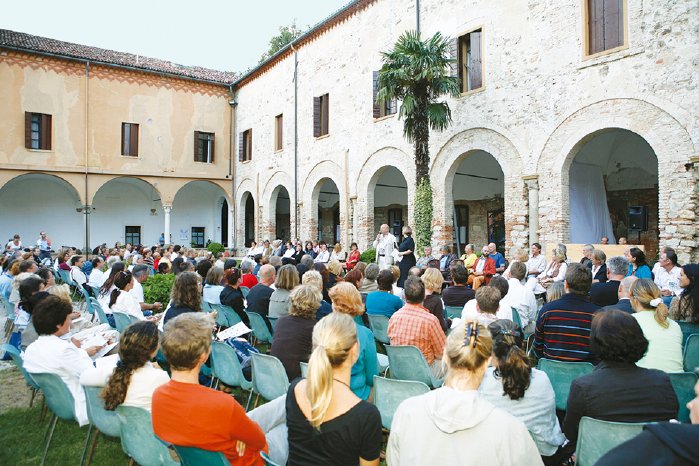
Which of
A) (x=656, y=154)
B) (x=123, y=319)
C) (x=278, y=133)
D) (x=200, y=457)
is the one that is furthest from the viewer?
(x=278, y=133)

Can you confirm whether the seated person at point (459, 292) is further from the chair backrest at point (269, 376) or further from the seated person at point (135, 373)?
the seated person at point (135, 373)

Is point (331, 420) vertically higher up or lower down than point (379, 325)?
higher up

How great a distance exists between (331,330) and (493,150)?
11043 millimetres

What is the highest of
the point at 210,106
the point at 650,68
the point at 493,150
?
the point at 210,106

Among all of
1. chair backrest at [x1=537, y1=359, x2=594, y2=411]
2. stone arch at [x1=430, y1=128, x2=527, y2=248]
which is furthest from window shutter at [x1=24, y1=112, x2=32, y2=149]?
chair backrest at [x1=537, y1=359, x2=594, y2=411]

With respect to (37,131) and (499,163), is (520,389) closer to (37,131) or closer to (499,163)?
(499,163)

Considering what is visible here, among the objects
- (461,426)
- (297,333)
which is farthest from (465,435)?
(297,333)

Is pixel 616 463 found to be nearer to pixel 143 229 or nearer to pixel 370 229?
pixel 370 229

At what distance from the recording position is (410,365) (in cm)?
399

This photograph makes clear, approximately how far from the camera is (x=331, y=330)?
2.21 meters

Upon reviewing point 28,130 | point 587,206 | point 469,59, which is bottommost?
point 587,206

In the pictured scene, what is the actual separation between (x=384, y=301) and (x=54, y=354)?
343cm

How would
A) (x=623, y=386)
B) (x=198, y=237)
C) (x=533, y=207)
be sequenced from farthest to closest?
(x=198, y=237), (x=533, y=207), (x=623, y=386)

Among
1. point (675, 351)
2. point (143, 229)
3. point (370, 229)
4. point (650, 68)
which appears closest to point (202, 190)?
point (143, 229)
